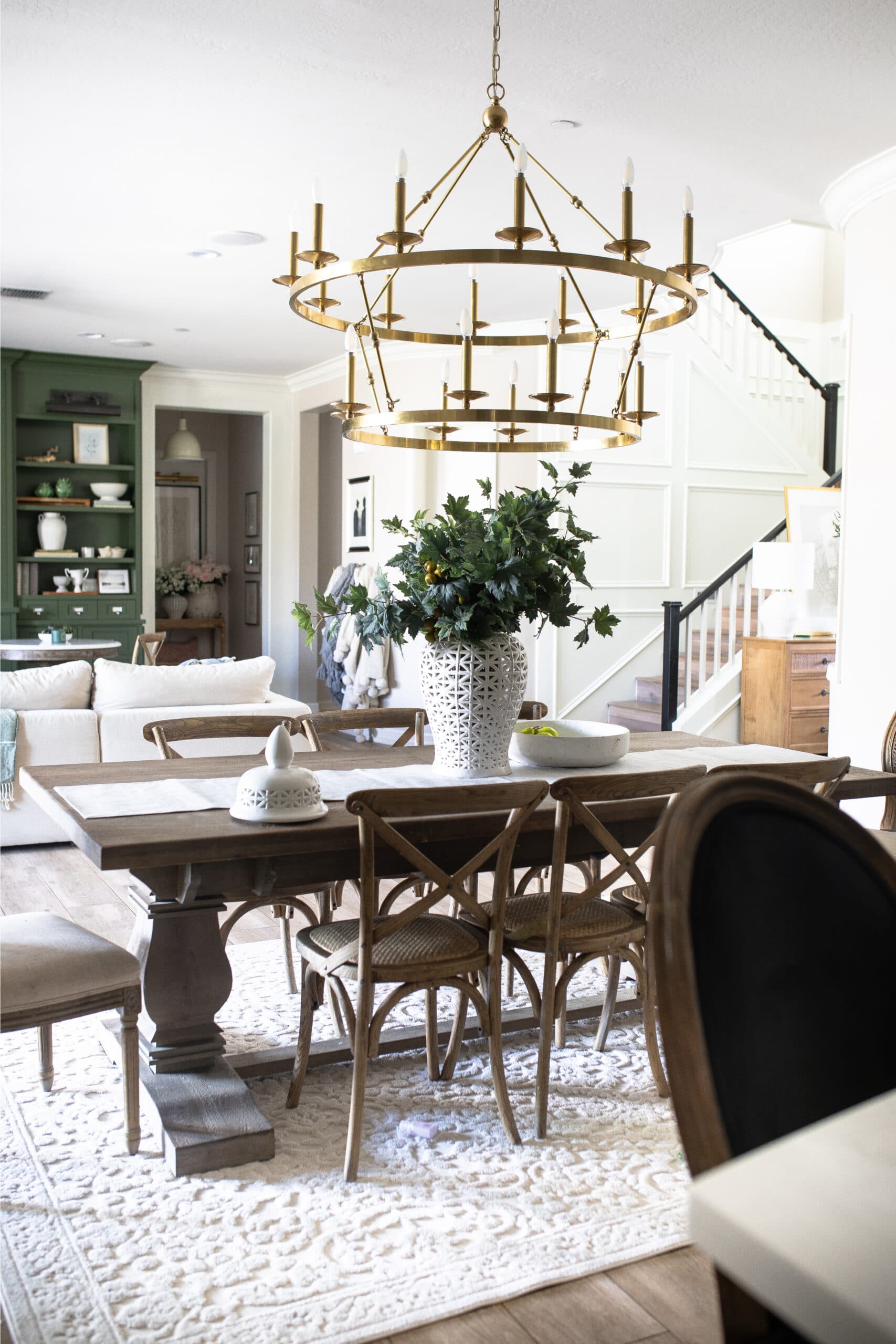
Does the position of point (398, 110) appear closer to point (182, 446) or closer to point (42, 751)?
point (42, 751)

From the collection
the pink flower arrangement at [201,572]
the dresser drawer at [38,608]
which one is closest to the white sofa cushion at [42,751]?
the dresser drawer at [38,608]

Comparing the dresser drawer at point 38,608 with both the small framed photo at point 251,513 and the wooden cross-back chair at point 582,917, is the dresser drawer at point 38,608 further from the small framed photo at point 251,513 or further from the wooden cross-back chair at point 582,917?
the wooden cross-back chair at point 582,917

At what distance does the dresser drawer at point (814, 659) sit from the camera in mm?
6859

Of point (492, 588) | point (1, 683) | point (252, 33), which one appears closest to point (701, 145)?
point (252, 33)

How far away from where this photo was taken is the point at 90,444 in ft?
31.4

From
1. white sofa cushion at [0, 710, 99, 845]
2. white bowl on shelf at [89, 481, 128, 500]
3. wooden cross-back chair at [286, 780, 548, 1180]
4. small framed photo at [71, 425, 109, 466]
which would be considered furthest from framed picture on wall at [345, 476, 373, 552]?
wooden cross-back chair at [286, 780, 548, 1180]

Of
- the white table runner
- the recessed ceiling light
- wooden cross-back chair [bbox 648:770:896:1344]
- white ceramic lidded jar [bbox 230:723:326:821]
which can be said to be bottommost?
the white table runner

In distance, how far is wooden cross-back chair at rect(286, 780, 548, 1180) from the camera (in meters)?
2.38

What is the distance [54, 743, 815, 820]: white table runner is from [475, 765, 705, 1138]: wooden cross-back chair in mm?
66

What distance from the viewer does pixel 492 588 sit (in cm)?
290

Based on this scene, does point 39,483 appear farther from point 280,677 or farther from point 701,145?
point 701,145

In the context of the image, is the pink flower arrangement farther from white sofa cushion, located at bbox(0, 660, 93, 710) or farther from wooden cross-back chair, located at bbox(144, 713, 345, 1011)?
wooden cross-back chair, located at bbox(144, 713, 345, 1011)

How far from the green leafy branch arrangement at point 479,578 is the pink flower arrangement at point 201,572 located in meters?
8.67

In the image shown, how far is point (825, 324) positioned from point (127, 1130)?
9.56 metres
